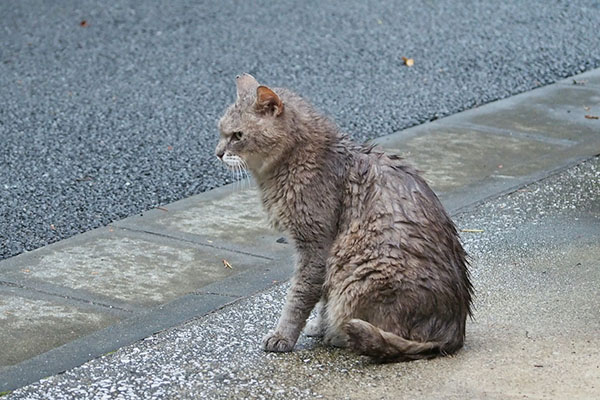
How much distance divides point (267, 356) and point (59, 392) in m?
0.95

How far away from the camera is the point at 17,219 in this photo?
21.4 feet

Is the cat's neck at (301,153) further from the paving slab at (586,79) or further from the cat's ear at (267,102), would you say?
the paving slab at (586,79)

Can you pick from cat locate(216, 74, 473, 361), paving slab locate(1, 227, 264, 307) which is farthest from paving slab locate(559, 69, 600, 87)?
cat locate(216, 74, 473, 361)

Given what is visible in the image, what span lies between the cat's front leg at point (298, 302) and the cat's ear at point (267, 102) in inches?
26.9

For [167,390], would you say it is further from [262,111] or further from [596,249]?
[596,249]

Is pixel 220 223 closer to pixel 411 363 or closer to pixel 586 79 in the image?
pixel 411 363

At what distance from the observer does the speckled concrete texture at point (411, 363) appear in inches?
167

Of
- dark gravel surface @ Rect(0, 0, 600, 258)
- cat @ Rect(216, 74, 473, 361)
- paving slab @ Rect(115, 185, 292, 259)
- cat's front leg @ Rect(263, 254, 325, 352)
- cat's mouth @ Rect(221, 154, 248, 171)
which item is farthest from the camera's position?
dark gravel surface @ Rect(0, 0, 600, 258)

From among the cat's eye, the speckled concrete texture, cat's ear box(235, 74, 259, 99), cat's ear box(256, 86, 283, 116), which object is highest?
cat's ear box(235, 74, 259, 99)

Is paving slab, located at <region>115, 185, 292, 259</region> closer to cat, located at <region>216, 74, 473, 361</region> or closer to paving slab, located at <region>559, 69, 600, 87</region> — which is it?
cat, located at <region>216, 74, 473, 361</region>

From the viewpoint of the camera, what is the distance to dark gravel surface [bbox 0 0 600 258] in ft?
24.0

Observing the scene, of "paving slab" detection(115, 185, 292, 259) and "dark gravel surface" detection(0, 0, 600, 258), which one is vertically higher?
"dark gravel surface" detection(0, 0, 600, 258)

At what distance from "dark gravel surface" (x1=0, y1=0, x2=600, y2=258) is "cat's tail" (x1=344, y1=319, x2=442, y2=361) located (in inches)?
103

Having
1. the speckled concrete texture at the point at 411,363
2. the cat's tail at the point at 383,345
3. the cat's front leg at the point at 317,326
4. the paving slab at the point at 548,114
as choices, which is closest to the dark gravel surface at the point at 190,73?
the paving slab at the point at 548,114
